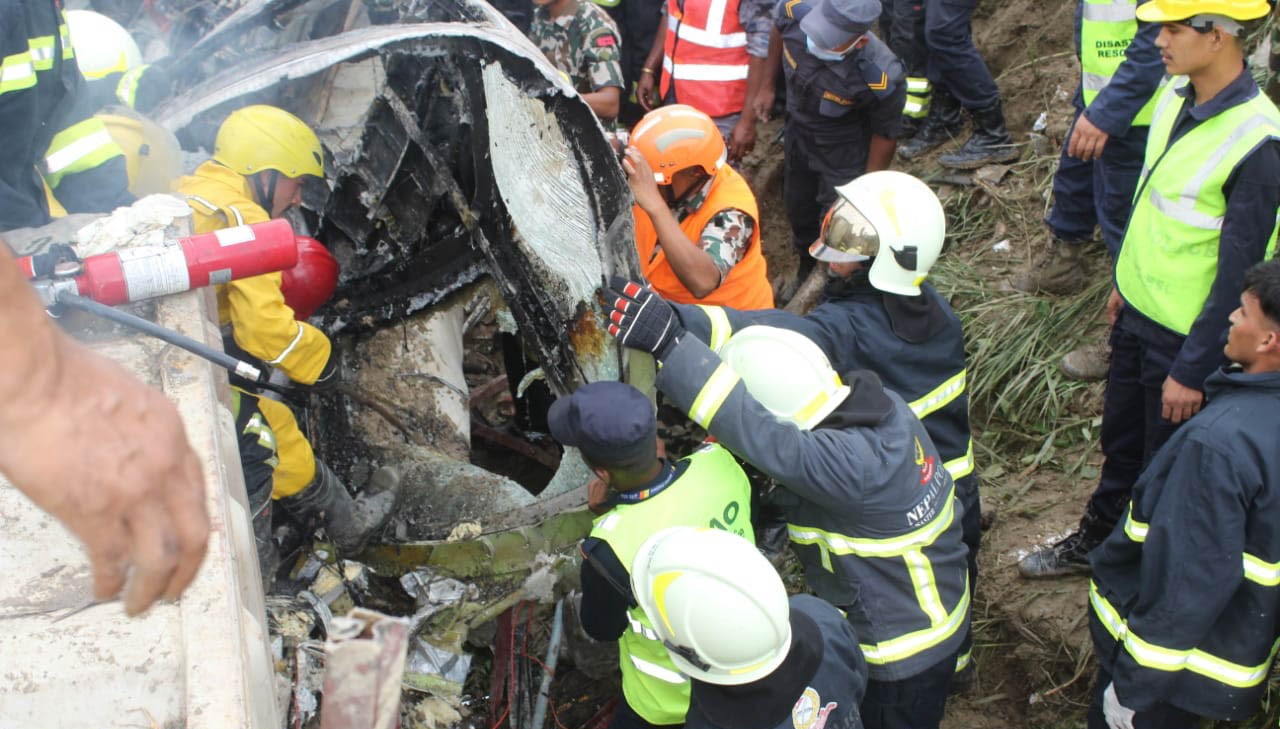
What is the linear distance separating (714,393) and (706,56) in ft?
11.8

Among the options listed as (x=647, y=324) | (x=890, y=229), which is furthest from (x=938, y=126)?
(x=647, y=324)

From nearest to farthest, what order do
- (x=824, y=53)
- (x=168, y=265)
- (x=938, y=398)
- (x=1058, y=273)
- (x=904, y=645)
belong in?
(x=168, y=265), (x=904, y=645), (x=938, y=398), (x=824, y=53), (x=1058, y=273)

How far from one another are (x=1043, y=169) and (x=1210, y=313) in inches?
114

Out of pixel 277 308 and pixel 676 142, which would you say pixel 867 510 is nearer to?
pixel 676 142

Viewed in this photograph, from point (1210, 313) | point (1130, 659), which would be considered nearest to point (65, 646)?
point (1130, 659)

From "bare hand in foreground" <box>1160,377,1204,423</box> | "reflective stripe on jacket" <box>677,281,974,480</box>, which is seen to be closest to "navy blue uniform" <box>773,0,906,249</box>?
"reflective stripe on jacket" <box>677,281,974,480</box>

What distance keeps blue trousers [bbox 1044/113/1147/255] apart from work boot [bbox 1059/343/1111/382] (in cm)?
52

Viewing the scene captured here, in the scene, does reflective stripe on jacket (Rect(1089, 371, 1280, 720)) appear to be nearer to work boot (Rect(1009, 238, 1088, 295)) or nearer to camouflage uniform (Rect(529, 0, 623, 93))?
work boot (Rect(1009, 238, 1088, 295))

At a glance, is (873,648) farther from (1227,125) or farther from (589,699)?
(1227,125)

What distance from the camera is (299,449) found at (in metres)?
3.41

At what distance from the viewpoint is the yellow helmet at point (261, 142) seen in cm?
331

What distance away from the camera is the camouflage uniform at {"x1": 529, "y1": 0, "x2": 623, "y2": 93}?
5.21 m

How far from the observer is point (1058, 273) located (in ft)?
16.9

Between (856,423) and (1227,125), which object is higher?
(1227,125)
